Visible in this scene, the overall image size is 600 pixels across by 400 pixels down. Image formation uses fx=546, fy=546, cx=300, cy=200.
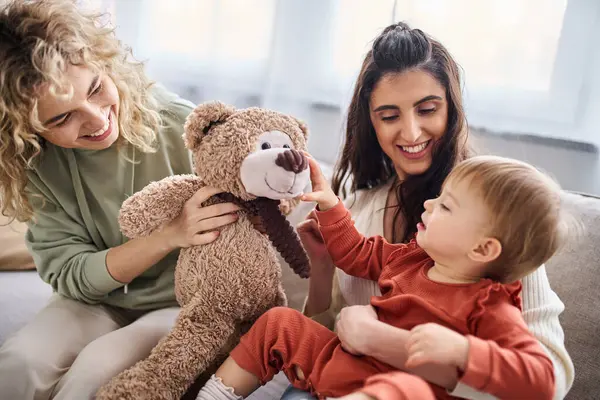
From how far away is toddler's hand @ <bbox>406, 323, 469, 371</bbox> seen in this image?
75 centimetres

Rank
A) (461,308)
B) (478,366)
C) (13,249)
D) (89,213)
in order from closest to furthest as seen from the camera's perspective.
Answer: (478,366) < (461,308) < (89,213) < (13,249)

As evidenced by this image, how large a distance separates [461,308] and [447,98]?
1.60 ft

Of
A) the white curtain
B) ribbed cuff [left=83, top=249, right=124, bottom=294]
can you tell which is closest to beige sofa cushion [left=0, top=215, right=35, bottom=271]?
ribbed cuff [left=83, top=249, right=124, bottom=294]

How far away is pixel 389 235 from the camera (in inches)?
48.7

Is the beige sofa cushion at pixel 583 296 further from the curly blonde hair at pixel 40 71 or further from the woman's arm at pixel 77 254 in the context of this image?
the curly blonde hair at pixel 40 71

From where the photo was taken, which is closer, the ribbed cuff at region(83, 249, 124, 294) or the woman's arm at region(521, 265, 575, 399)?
the woman's arm at region(521, 265, 575, 399)

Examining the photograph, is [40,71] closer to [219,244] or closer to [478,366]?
[219,244]

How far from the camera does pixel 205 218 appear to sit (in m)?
1.02

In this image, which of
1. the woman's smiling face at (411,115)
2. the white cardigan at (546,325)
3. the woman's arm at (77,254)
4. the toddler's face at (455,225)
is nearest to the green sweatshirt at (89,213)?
the woman's arm at (77,254)

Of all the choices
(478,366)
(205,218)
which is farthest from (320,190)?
(478,366)

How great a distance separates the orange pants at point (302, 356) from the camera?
89 centimetres

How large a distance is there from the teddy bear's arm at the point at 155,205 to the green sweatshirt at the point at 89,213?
0.24 m

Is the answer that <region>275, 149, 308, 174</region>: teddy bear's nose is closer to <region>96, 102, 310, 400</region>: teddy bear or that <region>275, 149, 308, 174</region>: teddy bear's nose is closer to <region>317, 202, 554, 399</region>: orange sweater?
<region>96, 102, 310, 400</region>: teddy bear

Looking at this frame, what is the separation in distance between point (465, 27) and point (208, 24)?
1039mm
